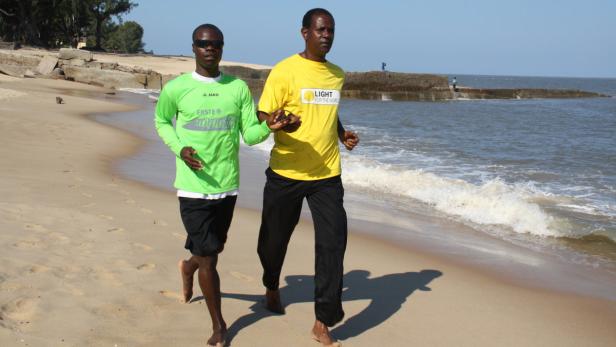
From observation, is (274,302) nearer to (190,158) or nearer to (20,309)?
(190,158)

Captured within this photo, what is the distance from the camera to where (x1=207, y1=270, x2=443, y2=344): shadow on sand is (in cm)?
404

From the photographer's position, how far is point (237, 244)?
19.0 ft

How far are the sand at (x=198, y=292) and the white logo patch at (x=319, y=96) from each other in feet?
4.44

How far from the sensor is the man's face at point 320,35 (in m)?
3.77

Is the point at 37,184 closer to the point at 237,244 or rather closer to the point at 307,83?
the point at 237,244

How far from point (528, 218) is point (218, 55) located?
5654mm

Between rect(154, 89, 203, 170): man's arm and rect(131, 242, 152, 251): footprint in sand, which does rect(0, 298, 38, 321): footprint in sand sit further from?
rect(131, 242, 152, 251): footprint in sand

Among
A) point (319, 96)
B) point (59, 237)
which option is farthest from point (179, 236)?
point (319, 96)

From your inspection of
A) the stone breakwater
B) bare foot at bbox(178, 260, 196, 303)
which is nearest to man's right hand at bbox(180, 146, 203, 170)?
bare foot at bbox(178, 260, 196, 303)

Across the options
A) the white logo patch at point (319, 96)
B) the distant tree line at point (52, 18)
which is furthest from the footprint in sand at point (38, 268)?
the distant tree line at point (52, 18)

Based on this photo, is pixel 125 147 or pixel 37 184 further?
pixel 125 147

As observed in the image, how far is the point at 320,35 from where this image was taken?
12.4 ft

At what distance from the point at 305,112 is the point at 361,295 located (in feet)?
5.29

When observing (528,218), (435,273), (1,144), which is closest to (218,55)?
(435,273)
